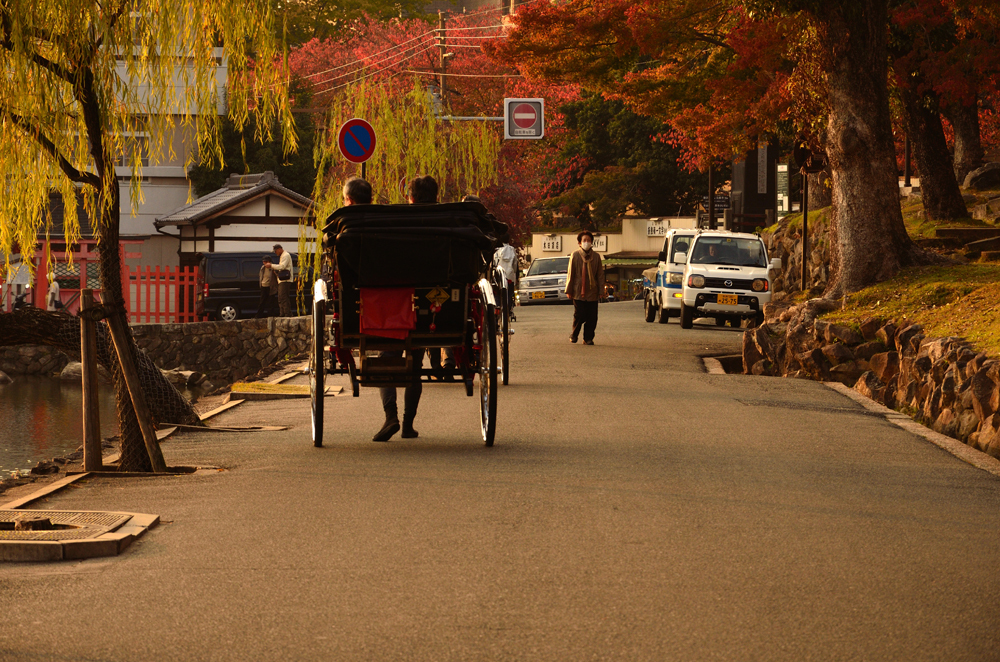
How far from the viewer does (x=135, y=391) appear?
28.3ft

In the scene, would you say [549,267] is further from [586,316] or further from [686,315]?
[586,316]

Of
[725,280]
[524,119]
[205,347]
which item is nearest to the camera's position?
[725,280]

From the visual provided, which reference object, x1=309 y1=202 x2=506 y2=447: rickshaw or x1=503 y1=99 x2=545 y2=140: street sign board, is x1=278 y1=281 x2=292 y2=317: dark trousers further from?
x1=309 y1=202 x2=506 y2=447: rickshaw

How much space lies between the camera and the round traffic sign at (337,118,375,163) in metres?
16.3

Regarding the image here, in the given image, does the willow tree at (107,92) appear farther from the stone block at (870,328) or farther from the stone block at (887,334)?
the stone block at (870,328)

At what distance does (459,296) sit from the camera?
28.1 ft

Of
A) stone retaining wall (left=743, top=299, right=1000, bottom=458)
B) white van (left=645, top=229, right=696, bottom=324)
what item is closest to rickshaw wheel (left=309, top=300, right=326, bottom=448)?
stone retaining wall (left=743, top=299, right=1000, bottom=458)

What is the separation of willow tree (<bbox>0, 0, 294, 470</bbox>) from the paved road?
2.32 m

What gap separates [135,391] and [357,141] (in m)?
8.51

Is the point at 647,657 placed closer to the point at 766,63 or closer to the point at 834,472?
the point at 834,472

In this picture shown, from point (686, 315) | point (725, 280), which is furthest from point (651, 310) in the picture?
point (725, 280)

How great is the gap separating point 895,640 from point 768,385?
996cm

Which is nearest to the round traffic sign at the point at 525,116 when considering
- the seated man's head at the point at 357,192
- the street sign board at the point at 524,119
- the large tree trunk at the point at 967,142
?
the street sign board at the point at 524,119

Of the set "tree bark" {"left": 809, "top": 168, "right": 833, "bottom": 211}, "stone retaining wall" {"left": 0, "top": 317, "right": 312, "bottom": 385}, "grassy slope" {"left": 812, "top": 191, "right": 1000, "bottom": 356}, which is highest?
"tree bark" {"left": 809, "top": 168, "right": 833, "bottom": 211}
